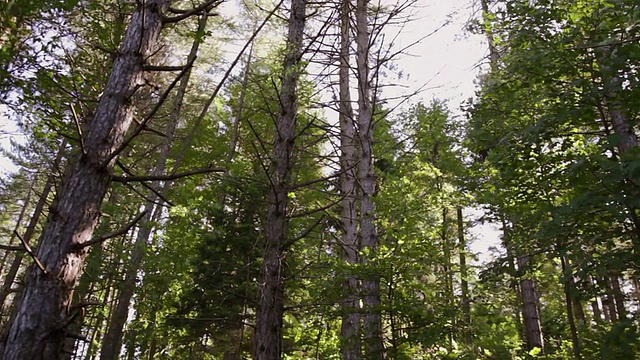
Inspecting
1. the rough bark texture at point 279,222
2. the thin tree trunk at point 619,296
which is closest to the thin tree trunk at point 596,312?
the thin tree trunk at point 619,296

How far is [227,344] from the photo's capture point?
1165 centimetres

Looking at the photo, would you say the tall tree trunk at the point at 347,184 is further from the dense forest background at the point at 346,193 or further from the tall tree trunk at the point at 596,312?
the tall tree trunk at the point at 596,312

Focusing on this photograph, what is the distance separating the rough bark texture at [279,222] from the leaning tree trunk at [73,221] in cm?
144

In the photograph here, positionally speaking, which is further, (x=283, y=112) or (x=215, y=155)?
(x=215, y=155)

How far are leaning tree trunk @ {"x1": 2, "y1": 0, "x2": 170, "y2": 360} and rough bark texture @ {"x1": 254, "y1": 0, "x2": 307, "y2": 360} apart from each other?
1.44 metres

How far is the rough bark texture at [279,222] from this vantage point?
3.49m

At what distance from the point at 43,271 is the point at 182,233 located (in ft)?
29.4

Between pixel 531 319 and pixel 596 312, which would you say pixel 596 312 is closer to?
pixel 596 312

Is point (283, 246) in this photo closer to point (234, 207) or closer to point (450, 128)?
point (234, 207)

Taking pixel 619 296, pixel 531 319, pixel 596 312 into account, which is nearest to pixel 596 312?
pixel 596 312

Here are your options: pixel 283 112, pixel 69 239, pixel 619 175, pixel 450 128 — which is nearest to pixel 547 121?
pixel 619 175

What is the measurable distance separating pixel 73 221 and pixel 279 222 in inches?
77.9

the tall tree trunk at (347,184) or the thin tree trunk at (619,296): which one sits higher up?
the tall tree trunk at (347,184)

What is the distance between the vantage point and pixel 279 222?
3.93 metres
